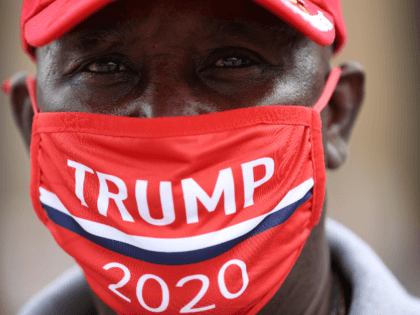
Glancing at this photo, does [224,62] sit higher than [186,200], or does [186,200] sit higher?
[224,62]

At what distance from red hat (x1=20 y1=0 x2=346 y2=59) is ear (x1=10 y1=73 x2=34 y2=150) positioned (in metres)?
0.33

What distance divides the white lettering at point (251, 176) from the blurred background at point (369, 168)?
2.42m

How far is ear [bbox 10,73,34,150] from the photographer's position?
1.48 metres

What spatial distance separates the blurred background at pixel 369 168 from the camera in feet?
10.5

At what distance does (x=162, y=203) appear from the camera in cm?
96

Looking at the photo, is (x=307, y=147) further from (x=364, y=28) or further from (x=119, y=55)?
(x=364, y=28)

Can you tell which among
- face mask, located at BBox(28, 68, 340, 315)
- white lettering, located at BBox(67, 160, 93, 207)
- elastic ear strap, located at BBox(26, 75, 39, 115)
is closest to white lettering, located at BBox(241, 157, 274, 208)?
face mask, located at BBox(28, 68, 340, 315)

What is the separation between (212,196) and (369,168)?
109 inches

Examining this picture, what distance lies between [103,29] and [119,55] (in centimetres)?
7

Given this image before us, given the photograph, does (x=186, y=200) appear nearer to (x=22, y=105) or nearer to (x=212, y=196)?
(x=212, y=196)

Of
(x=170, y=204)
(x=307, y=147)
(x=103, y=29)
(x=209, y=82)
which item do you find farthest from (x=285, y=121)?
(x=103, y=29)

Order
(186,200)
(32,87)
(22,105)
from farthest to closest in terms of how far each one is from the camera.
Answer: (22,105)
(32,87)
(186,200)

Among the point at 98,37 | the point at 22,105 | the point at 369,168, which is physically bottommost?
the point at 369,168

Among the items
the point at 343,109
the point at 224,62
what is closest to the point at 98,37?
the point at 224,62
